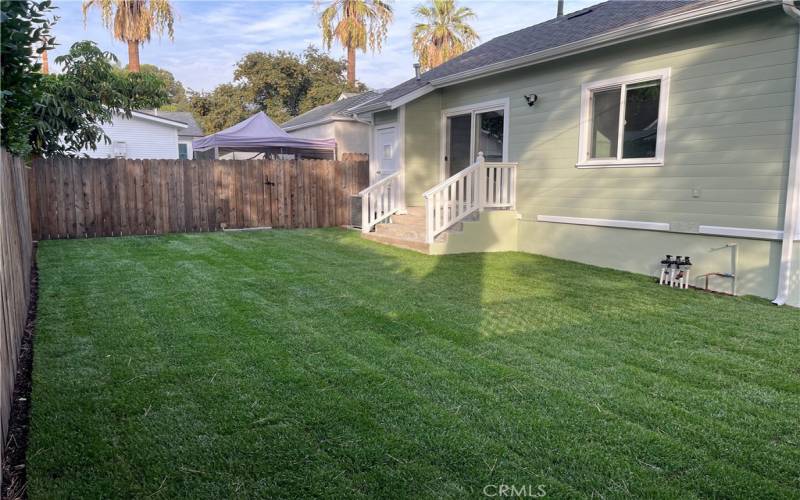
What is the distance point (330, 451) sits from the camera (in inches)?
105

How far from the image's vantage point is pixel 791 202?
5949mm

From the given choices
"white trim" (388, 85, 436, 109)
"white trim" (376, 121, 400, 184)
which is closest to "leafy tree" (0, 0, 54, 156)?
"white trim" (388, 85, 436, 109)

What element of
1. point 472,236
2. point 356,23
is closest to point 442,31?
point 356,23

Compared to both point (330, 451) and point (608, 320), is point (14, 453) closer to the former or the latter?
point (330, 451)

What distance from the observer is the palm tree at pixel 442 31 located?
26688 millimetres

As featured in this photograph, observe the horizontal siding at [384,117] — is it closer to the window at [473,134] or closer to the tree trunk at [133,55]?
the window at [473,134]

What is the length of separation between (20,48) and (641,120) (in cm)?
727

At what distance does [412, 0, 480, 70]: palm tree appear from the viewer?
26.7 metres

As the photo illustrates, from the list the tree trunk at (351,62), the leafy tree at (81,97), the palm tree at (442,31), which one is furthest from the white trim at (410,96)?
the palm tree at (442,31)

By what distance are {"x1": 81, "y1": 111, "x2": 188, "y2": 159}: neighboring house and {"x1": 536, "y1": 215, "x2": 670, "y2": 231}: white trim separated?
55.7 ft

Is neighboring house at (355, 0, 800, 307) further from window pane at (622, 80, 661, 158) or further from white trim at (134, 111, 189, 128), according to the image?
white trim at (134, 111, 189, 128)

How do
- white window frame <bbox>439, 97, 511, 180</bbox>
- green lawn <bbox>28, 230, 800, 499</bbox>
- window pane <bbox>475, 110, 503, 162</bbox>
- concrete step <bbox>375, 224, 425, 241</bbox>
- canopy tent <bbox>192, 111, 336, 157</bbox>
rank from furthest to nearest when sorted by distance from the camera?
canopy tent <bbox>192, 111, 336, 157</bbox>, window pane <bbox>475, 110, 503, 162</bbox>, white window frame <bbox>439, 97, 511, 180</bbox>, concrete step <bbox>375, 224, 425, 241</bbox>, green lawn <bbox>28, 230, 800, 499</bbox>

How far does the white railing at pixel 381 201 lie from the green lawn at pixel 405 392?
16.3 ft

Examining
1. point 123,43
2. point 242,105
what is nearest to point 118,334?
point 123,43
